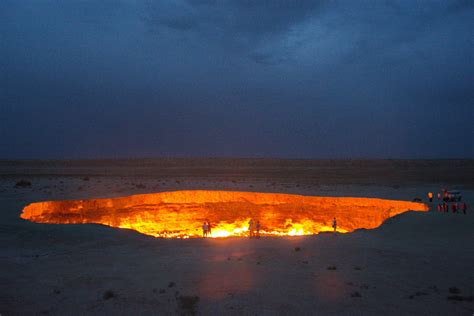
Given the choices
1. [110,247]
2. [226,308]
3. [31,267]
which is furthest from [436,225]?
[31,267]

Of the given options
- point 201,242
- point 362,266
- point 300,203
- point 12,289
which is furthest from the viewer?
point 300,203

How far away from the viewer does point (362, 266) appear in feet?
26.2

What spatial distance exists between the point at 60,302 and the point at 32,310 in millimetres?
431

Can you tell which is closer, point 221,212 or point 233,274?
point 233,274

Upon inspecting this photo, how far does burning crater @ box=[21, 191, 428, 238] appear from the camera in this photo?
59.4 ft

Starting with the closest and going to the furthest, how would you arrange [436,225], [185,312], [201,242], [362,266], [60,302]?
[185,312] → [60,302] → [362,266] → [201,242] → [436,225]

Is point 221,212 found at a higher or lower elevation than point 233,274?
lower

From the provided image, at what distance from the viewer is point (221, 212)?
21.0m

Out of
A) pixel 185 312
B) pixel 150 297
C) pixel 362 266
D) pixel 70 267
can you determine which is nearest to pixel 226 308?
pixel 185 312

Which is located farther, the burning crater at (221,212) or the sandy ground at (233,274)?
the burning crater at (221,212)

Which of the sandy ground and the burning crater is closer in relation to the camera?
the sandy ground

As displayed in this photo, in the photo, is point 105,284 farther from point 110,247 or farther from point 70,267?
point 110,247

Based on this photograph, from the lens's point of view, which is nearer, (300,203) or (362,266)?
(362,266)

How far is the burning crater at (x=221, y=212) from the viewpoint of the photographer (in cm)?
1811
